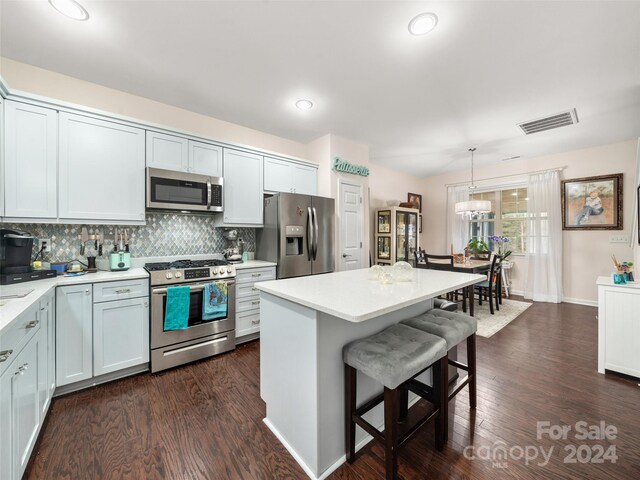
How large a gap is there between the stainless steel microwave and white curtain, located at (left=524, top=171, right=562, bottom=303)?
5704mm

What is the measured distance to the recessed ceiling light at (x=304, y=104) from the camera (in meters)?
2.90

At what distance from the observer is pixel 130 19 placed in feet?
5.89

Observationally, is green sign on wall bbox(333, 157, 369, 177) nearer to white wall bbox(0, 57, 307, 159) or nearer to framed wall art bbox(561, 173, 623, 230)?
white wall bbox(0, 57, 307, 159)

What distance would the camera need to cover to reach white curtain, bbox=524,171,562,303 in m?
4.68

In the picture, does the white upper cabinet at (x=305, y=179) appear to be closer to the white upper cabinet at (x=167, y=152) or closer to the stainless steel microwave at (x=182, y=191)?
the stainless steel microwave at (x=182, y=191)

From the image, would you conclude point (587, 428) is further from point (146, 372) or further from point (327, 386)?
point (146, 372)

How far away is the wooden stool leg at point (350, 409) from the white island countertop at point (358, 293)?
0.42 meters

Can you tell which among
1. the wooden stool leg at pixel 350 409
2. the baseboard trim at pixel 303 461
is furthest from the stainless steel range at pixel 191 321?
the wooden stool leg at pixel 350 409

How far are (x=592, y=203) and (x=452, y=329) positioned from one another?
4.94 meters

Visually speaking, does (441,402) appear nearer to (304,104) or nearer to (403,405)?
(403,405)

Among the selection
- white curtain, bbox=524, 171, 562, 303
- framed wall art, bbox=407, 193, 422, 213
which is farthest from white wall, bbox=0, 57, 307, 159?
white curtain, bbox=524, 171, 562, 303

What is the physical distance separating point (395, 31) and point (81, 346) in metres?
3.46

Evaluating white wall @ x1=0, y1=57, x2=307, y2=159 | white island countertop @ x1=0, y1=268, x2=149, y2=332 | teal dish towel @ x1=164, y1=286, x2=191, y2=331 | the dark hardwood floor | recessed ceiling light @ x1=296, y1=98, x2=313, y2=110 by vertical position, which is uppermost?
recessed ceiling light @ x1=296, y1=98, x2=313, y2=110

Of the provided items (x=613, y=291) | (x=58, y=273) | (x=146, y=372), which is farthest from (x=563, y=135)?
(x=58, y=273)
